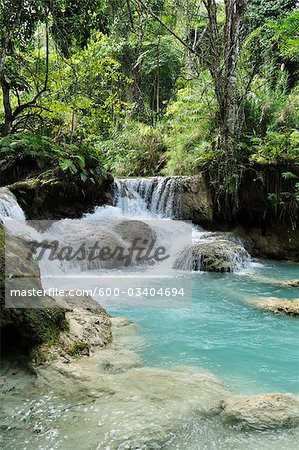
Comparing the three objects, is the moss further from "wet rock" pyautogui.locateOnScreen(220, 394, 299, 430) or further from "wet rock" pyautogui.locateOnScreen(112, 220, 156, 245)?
"wet rock" pyautogui.locateOnScreen(112, 220, 156, 245)

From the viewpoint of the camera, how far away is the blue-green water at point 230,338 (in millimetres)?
3057

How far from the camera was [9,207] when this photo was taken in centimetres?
780

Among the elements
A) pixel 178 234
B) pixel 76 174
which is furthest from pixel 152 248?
pixel 76 174

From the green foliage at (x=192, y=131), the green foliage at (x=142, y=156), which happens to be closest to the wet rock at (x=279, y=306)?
the green foliage at (x=192, y=131)

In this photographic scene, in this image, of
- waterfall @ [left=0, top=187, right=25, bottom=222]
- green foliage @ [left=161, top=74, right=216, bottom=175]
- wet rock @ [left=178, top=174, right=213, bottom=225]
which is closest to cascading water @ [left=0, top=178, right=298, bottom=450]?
waterfall @ [left=0, top=187, right=25, bottom=222]

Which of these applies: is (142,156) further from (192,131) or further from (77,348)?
(77,348)

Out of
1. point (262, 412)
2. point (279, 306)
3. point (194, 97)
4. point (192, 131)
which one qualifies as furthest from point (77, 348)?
point (194, 97)

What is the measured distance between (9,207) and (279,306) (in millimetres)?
5801

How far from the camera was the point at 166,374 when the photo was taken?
275 centimetres

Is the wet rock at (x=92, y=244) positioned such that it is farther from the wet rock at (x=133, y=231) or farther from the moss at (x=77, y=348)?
the moss at (x=77, y=348)

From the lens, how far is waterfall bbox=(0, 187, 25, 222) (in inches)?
301

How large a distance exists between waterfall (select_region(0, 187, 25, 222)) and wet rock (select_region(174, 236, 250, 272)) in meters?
3.64

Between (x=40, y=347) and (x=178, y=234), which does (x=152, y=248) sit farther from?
(x=40, y=347)

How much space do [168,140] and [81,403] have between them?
1145cm
